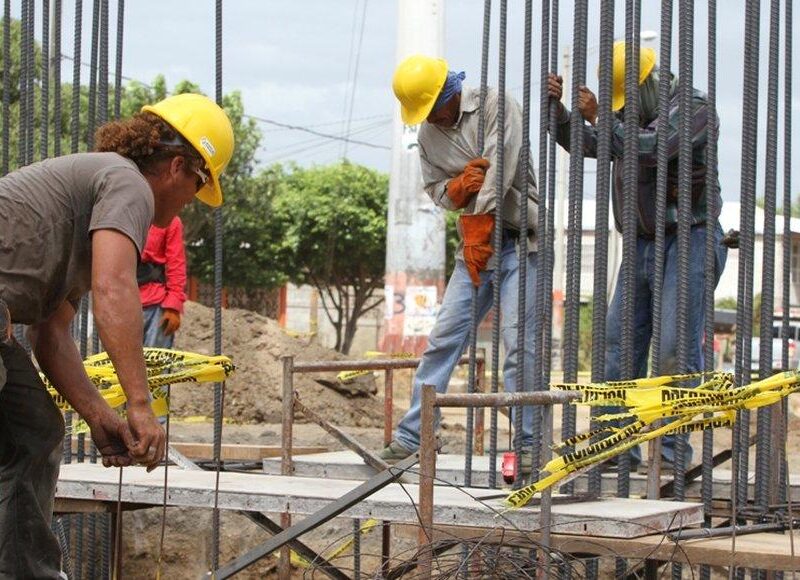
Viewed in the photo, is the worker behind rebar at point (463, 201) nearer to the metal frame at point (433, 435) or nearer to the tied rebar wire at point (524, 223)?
the tied rebar wire at point (524, 223)

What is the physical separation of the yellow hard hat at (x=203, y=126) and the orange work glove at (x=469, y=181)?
2083 millimetres

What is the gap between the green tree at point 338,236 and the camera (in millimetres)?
38438

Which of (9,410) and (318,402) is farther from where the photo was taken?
(318,402)

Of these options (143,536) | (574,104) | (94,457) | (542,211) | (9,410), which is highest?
(574,104)

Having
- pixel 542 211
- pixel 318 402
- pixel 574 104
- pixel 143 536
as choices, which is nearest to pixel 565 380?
pixel 542 211

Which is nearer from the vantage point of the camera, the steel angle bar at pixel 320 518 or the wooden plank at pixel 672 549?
the steel angle bar at pixel 320 518

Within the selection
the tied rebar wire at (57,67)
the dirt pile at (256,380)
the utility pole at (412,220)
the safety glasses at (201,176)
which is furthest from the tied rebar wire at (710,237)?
the utility pole at (412,220)

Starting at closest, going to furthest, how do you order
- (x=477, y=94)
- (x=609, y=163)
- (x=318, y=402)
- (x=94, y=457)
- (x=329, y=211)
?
(x=609, y=163) < (x=94, y=457) < (x=477, y=94) < (x=318, y=402) < (x=329, y=211)

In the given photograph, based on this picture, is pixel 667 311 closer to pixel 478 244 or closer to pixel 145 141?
pixel 478 244

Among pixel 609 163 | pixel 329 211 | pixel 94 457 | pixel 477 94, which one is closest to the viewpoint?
pixel 609 163

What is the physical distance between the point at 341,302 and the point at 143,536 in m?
32.6

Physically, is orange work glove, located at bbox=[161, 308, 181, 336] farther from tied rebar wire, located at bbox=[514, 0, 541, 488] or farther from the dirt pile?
the dirt pile

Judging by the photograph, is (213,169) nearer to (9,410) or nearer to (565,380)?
(9,410)

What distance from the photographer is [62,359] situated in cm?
444
